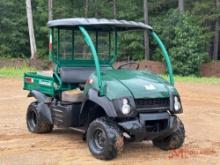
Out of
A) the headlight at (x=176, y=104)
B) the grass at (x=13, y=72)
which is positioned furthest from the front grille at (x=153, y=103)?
the grass at (x=13, y=72)

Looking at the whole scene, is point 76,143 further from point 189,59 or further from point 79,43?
point 189,59

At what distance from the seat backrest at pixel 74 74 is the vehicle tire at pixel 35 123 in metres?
1.12

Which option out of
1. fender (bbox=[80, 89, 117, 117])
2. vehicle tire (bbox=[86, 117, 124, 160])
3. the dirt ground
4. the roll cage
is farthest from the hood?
the dirt ground

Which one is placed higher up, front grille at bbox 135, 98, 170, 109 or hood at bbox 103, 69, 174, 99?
hood at bbox 103, 69, 174, 99

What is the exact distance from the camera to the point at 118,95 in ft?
28.1

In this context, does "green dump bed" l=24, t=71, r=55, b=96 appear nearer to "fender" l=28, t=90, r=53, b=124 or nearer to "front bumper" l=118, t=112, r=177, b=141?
"fender" l=28, t=90, r=53, b=124

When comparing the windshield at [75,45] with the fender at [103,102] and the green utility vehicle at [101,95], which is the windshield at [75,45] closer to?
the green utility vehicle at [101,95]

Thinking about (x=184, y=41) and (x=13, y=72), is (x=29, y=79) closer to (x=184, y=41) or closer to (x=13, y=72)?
(x=13, y=72)

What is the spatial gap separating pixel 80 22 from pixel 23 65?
30.7 meters

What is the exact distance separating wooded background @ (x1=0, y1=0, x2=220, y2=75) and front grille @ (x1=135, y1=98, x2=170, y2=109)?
92.0 ft

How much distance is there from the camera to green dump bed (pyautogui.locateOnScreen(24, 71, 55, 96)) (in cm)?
1043

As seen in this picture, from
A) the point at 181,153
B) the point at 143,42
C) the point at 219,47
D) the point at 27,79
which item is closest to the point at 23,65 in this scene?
the point at 143,42

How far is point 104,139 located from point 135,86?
39.4 inches

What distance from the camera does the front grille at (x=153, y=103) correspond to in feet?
28.6
